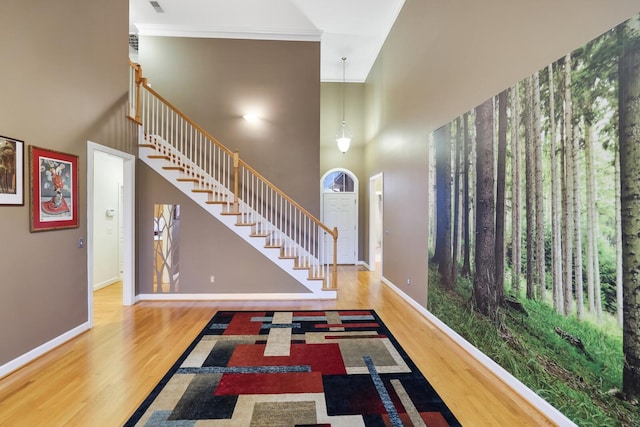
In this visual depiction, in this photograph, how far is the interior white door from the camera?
7930 millimetres

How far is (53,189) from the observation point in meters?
3.11

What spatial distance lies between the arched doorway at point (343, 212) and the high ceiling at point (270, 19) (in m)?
A: 3.27

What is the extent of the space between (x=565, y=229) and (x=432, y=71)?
2.79 m

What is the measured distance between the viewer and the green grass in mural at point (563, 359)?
1.66 m

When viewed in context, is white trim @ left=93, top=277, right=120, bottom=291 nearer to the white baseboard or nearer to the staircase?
the white baseboard

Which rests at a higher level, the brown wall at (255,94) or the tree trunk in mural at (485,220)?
the brown wall at (255,94)

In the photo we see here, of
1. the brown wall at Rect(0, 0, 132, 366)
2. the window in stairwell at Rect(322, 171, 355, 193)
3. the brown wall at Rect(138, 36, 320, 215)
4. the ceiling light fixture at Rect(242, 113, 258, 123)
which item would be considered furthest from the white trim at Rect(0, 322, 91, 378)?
the window in stairwell at Rect(322, 171, 355, 193)

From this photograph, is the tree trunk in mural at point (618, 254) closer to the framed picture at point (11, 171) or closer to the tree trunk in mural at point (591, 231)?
the tree trunk in mural at point (591, 231)

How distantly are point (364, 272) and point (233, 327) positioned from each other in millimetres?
3930

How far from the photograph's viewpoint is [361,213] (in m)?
7.98

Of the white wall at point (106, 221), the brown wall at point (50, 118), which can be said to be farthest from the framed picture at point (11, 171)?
the white wall at point (106, 221)

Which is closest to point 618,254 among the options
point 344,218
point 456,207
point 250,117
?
point 456,207

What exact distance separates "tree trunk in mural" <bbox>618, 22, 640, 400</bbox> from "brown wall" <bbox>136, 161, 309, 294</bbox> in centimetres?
397

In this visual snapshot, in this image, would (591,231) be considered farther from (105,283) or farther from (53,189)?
Result: (105,283)
